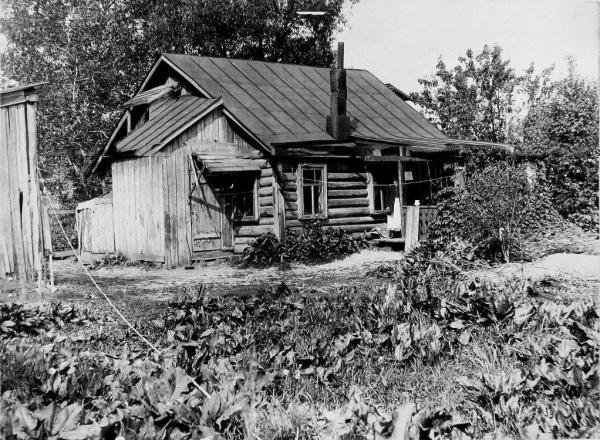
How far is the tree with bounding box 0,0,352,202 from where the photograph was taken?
554 centimetres

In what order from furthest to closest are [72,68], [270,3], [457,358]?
[270,3] → [72,68] → [457,358]

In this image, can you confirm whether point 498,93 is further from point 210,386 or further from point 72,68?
point 210,386

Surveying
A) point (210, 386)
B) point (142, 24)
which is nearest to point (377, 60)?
point (142, 24)

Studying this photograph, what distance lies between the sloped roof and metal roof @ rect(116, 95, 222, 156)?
1.12 feet

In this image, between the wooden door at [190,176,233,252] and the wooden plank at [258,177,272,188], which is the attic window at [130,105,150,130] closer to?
the wooden door at [190,176,233,252]

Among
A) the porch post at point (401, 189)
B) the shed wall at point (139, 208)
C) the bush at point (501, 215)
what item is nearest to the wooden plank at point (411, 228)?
the porch post at point (401, 189)

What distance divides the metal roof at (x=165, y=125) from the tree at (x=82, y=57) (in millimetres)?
305

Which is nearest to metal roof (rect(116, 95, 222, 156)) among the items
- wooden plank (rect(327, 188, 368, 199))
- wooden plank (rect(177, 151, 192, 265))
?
wooden plank (rect(177, 151, 192, 265))

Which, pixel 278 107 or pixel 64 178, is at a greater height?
pixel 278 107

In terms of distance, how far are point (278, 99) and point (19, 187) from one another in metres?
4.55

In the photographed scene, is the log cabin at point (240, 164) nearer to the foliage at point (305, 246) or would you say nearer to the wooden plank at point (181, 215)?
the wooden plank at point (181, 215)

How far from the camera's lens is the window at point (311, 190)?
7.66 m

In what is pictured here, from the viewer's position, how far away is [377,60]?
19.7ft

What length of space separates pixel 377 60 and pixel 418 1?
2.39 ft
